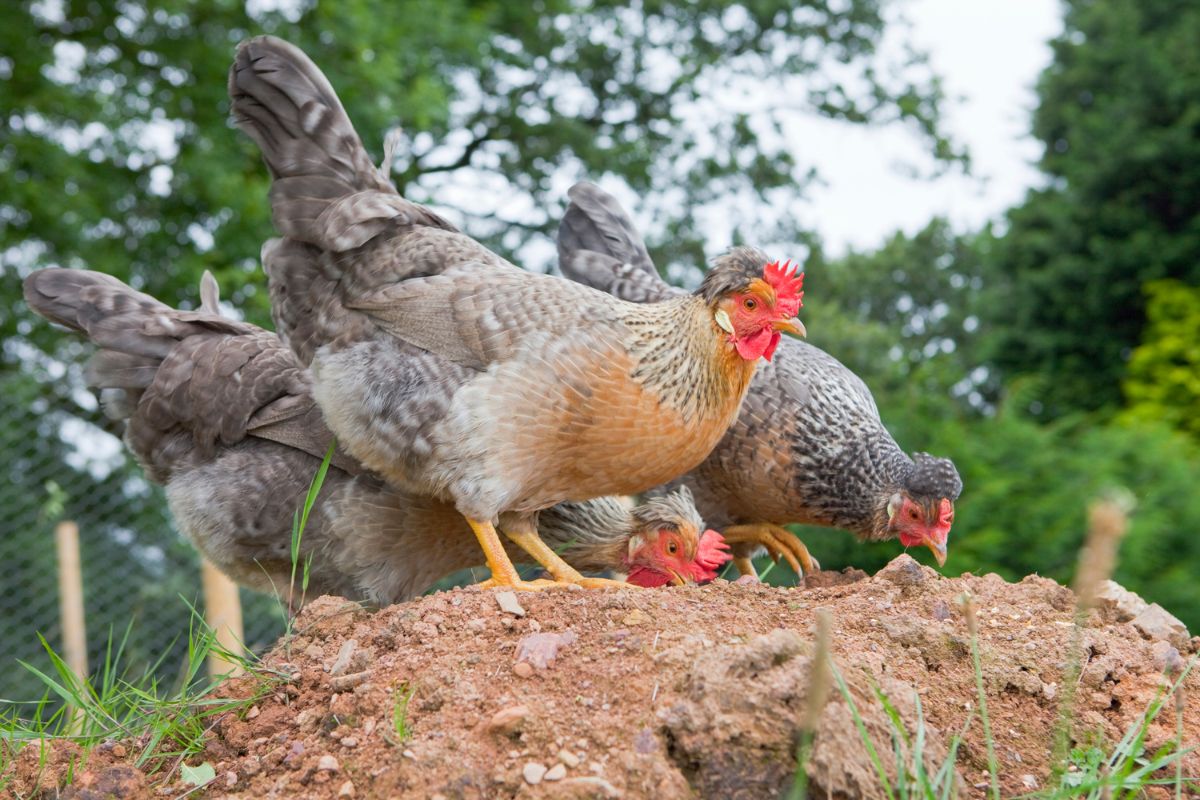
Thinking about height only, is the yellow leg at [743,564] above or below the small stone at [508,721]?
below

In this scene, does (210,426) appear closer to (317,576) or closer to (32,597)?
(317,576)

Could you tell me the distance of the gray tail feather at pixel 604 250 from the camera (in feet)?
14.7

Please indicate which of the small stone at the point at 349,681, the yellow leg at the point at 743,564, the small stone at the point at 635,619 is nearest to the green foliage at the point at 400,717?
the small stone at the point at 349,681

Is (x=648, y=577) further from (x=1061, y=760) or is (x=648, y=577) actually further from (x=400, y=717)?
(x=1061, y=760)

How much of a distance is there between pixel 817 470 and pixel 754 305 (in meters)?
1.02

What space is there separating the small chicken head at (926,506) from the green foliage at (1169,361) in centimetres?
1186

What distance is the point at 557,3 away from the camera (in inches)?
474

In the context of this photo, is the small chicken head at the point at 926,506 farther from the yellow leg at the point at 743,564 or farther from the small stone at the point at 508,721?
the small stone at the point at 508,721

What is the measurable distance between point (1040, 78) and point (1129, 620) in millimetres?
18516

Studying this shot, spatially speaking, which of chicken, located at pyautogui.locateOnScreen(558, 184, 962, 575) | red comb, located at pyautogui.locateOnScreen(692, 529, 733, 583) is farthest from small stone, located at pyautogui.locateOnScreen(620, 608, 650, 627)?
chicken, located at pyautogui.locateOnScreen(558, 184, 962, 575)

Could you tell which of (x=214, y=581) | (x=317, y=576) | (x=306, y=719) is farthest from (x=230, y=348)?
(x=214, y=581)

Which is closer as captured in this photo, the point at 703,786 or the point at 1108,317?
the point at 703,786

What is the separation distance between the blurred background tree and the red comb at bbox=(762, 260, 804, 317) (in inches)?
94.5

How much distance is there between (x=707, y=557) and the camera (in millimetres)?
3908
